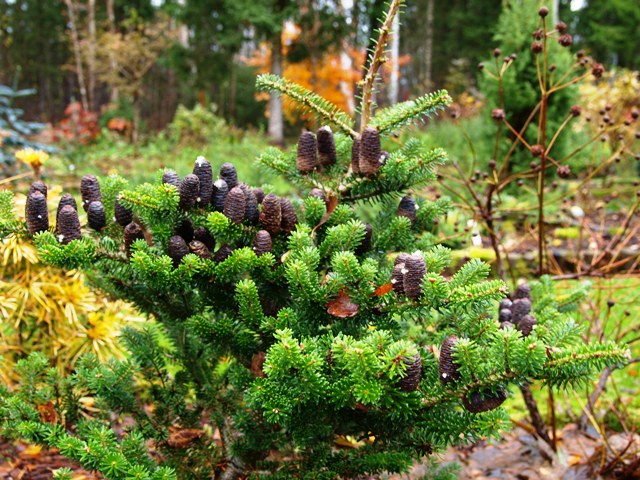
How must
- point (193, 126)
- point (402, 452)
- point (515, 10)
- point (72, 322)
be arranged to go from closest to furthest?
point (402, 452) < point (72, 322) < point (515, 10) < point (193, 126)

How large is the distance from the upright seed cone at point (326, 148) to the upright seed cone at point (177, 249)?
1.62ft

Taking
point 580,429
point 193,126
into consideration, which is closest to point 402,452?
point 580,429

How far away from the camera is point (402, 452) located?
1.40 metres

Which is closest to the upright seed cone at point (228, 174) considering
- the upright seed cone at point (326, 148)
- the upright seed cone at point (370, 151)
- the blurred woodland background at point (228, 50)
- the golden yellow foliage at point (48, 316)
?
the upright seed cone at point (326, 148)

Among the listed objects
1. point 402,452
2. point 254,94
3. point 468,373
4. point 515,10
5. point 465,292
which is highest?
point 515,10

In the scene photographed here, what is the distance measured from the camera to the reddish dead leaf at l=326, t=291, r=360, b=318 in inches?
50.9

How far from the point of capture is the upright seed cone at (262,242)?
4.56ft

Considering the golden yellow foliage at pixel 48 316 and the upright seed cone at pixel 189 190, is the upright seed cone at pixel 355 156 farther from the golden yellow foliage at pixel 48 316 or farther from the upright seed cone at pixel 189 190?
the golden yellow foliage at pixel 48 316

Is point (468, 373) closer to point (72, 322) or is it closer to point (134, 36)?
point (72, 322)

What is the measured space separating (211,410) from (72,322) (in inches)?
41.4

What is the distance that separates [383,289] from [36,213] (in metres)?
0.92

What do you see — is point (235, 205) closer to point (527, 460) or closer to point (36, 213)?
point (36, 213)

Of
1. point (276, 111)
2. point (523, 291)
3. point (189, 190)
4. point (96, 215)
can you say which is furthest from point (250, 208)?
point (276, 111)

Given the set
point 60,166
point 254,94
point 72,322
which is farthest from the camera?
point 254,94
